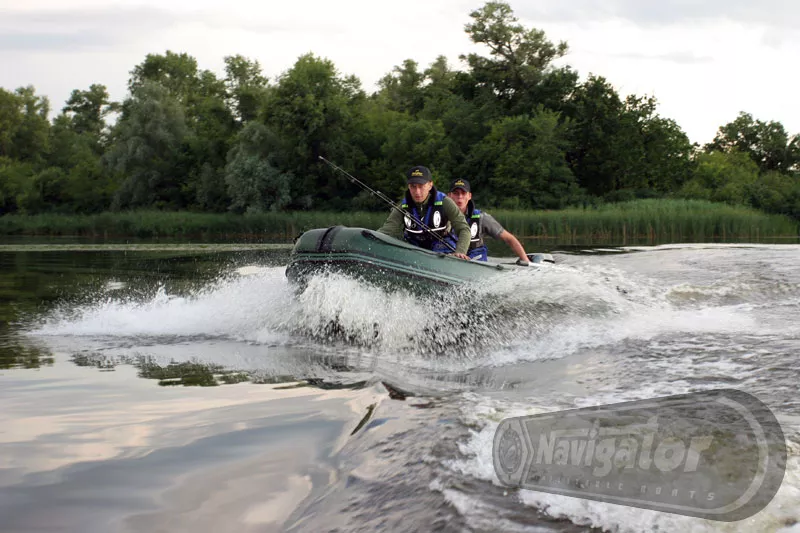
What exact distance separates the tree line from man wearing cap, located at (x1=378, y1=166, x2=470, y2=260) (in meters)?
Answer: 33.8

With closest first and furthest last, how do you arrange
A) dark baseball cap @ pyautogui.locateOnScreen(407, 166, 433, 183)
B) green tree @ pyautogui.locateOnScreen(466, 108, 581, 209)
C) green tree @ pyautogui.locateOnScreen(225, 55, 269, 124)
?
dark baseball cap @ pyautogui.locateOnScreen(407, 166, 433, 183) < green tree @ pyautogui.locateOnScreen(466, 108, 581, 209) < green tree @ pyautogui.locateOnScreen(225, 55, 269, 124)

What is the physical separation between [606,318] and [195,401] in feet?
15.3

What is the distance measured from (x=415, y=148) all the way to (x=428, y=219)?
37.9 metres

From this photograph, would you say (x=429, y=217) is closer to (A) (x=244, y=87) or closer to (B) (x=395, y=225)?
(B) (x=395, y=225)

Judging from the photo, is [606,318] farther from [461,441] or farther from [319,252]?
[461,441]

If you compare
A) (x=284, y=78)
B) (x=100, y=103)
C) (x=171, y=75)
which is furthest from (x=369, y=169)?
(x=100, y=103)

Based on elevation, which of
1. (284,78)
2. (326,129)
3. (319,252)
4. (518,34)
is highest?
(518,34)

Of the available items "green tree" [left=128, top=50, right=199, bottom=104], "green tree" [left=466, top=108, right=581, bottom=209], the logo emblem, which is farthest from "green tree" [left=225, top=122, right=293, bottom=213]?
the logo emblem

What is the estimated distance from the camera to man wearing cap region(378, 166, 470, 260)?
7.58 m

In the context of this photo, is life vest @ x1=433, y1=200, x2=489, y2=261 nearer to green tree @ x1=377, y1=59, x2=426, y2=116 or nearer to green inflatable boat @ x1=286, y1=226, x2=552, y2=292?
green inflatable boat @ x1=286, y1=226, x2=552, y2=292

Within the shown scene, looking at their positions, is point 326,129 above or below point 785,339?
above

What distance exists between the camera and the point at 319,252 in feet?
23.7

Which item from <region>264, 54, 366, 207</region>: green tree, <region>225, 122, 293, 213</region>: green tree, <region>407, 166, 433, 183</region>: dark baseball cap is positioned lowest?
<region>407, 166, 433, 183</region>: dark baseball cap

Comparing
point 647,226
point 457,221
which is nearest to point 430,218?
point 457,221
